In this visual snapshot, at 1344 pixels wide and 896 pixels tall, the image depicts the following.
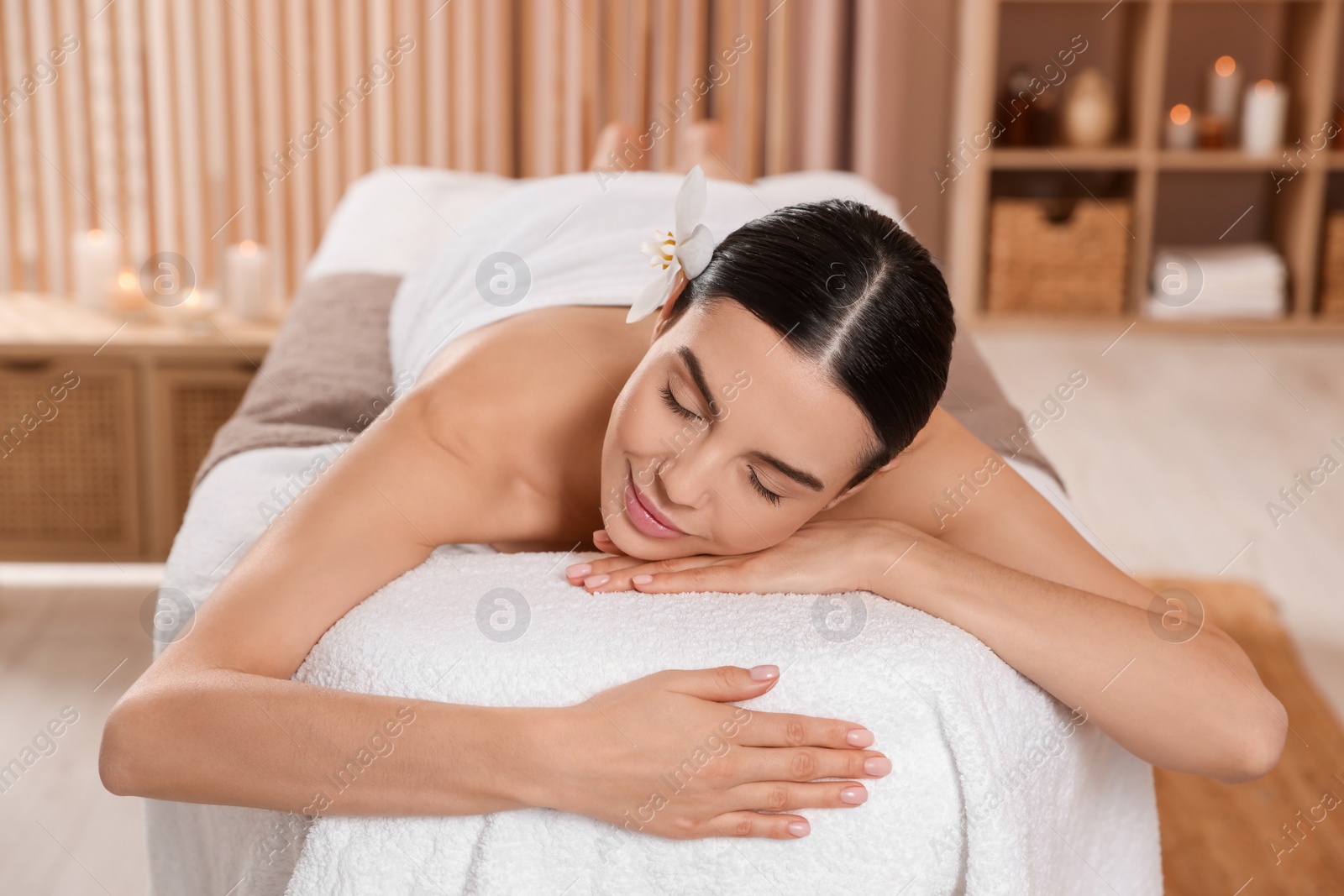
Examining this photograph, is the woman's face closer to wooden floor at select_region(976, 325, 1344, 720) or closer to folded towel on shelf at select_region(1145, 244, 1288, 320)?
wooden floor at select_region(976, 325, 1344, 720)

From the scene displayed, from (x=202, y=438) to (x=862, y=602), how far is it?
5.56 feet

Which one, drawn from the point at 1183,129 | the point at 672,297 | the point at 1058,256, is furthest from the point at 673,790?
the point at 1183,129

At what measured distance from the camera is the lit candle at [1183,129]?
380cm

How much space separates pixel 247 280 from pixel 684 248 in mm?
1750

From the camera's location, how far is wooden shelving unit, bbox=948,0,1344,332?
3.65 metres

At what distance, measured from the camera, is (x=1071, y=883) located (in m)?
1.02

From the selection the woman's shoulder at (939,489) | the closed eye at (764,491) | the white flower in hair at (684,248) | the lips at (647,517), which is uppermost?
the white flower in hair at (684,248)

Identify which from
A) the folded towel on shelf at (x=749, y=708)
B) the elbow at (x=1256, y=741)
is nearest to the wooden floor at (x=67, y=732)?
the folded towel on shelf at (x=749, y=708)

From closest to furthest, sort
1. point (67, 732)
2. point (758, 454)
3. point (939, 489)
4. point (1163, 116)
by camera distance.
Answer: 1. point (758, 454)
2. point (939, 489)
3. point (67, 732)
4. point (1163, 116)

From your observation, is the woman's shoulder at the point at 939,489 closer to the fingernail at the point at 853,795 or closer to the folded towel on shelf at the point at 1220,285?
the fingernail at the point at 853,795

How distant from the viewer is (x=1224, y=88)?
378 centimetres

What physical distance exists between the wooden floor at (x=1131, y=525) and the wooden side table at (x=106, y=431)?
124mm

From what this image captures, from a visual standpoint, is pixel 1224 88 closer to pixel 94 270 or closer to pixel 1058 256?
pixel 1058 256

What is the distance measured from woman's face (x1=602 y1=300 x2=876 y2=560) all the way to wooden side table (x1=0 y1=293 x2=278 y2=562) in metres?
1.52
